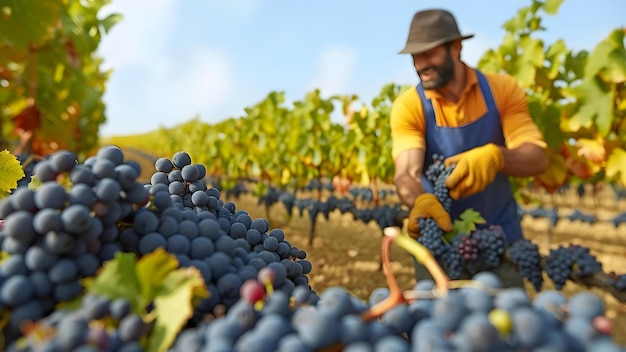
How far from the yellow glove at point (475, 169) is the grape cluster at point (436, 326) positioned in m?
2.11

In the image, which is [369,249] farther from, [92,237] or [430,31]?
[92,237]

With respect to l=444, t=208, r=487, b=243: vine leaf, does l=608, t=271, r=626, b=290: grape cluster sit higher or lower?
lower

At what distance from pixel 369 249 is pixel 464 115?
4919mm

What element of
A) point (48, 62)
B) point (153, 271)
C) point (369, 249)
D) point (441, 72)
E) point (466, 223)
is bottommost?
point (369, 249)

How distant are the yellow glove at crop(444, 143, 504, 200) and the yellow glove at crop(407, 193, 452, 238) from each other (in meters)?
0.12

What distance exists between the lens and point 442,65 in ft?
9.20

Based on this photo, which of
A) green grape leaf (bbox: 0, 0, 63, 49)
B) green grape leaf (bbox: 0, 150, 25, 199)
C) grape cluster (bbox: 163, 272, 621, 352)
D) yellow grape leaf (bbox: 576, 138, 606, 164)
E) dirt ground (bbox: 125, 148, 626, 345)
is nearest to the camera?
grape cluster (bbox: 163, 272, 621, 352)

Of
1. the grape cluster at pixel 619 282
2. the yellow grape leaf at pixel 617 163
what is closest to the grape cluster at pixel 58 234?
the grape cluster at pixel 619 282

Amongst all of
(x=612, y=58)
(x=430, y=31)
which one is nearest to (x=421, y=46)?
(x=430, y=31)

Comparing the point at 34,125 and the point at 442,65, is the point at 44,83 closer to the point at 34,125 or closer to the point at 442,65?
the point at 34,125

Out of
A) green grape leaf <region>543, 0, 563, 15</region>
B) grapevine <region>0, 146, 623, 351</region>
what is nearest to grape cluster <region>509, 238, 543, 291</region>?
grapevine <region>0, 146, 623, 351</region>

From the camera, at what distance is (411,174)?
2840 mm

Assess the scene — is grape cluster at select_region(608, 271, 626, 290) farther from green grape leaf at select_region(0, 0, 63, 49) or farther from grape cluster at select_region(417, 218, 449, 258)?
green grape leaf at select_region(0, 0, 63, 49)

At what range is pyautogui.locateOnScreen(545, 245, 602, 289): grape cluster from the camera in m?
2.77
